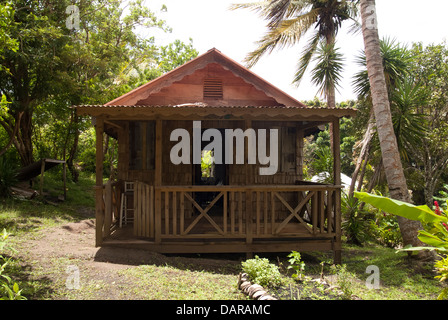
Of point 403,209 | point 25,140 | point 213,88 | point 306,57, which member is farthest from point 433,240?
point 25,140

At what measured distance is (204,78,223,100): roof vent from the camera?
28.5 feet

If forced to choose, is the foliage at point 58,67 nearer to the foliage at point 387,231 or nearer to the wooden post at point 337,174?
the wooden post at point 337,174

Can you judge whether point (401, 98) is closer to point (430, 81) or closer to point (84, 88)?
point (430, 81)

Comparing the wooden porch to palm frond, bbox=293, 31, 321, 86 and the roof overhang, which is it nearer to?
the roof overhang

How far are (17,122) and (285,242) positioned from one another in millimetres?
12212

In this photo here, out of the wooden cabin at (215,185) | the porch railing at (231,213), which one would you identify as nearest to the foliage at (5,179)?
the wooden cabin at (215,185)

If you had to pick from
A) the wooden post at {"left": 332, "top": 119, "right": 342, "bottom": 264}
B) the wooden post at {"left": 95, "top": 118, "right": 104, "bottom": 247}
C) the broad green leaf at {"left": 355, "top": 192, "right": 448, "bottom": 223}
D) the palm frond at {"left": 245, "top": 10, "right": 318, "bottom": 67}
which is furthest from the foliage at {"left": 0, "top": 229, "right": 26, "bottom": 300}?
the palm frond at {"left": 245, "top": 10, "right": 318, "bottom": 67}

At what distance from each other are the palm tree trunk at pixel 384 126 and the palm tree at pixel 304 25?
4.79 meters

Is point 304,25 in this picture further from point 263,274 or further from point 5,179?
point 5,179

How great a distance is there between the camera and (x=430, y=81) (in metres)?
13.7

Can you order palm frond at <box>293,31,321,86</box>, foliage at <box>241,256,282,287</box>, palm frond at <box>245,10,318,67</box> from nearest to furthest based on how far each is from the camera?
foliage at <box>241,256,282,287</box> → palm frond at <box>245,10,318,67</box> → palm frond at <box>293,31,321,86</box>

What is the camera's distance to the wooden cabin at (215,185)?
6766mm

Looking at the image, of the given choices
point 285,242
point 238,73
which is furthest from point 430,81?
point 285,242

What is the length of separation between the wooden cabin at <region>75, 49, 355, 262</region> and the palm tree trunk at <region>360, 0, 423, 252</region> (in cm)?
120
